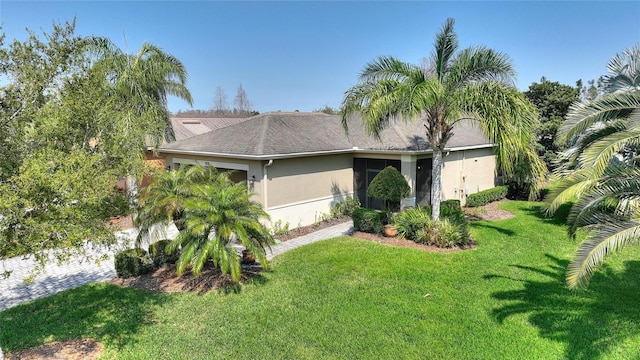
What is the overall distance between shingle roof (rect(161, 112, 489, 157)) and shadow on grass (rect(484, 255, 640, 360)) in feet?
21.9

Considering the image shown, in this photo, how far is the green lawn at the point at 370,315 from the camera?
626 centimetres

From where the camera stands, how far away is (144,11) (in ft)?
49.3

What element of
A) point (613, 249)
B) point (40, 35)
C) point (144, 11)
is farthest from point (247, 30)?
point (613, 249)

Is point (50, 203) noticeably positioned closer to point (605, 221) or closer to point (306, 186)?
point (605, 221)

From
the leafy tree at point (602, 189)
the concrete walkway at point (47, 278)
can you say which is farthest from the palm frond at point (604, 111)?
the concrete walkway at point (47, 278)

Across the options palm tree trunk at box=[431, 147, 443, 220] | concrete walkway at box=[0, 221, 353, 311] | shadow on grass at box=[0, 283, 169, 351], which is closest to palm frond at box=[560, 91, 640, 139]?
palm tree trunk at box=[431, 147, 443, 220]

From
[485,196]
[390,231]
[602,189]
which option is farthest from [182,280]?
[485,196]

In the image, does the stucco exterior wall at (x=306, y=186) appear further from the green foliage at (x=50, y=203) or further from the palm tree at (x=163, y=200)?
the green foliage at (x=50, y=203)

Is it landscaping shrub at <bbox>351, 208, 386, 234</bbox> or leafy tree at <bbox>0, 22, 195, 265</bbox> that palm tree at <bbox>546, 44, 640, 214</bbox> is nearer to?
landscaping shrub at <bbox>351, 208, 386, 234</bbox>

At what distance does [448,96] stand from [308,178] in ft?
20.8

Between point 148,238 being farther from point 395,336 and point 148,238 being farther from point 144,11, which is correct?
point 144,11

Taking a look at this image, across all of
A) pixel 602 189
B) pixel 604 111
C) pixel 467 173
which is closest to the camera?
pixel 602 189

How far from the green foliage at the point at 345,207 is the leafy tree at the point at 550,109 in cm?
1514

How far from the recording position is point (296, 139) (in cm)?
1555
